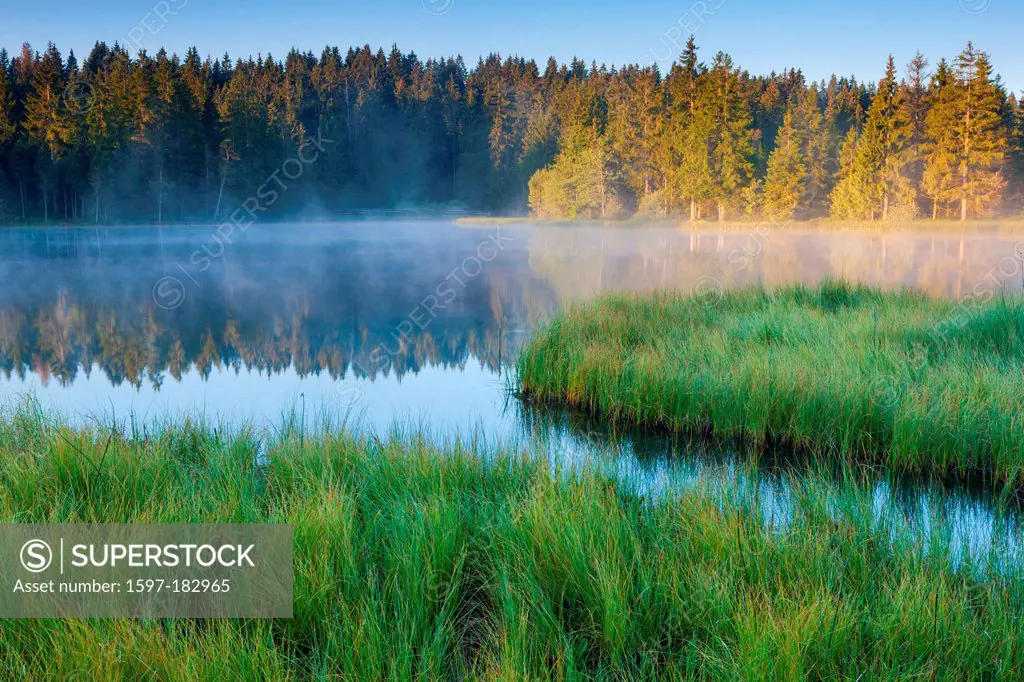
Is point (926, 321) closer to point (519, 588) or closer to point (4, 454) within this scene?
point (519, 588)

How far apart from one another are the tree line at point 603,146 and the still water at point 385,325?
35.3 feet

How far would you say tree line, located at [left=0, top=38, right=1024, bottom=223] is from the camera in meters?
43.2

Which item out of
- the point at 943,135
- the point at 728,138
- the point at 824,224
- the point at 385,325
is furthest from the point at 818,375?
the point at 943,135

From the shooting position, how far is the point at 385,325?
13.6 m

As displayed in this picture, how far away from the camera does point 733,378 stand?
618cm

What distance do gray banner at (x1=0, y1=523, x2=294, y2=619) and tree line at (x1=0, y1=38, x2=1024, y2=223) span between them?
148ft

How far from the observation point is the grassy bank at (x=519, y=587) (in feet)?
7.78

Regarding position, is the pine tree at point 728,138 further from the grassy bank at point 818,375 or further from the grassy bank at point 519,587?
the grassy bank at point 519,587

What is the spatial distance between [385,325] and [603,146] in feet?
131

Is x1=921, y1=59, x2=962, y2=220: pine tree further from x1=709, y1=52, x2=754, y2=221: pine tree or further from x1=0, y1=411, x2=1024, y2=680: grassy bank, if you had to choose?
x1=0, y1=411, x2=1024, y2=680: grassy bank

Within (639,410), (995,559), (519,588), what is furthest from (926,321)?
(519,588)

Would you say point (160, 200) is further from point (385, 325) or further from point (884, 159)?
point (884, 159)

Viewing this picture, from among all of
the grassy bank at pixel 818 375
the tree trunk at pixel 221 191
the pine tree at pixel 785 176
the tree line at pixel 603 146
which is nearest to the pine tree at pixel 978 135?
the tree line at pixel 603 146

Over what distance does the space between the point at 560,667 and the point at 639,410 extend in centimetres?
405
